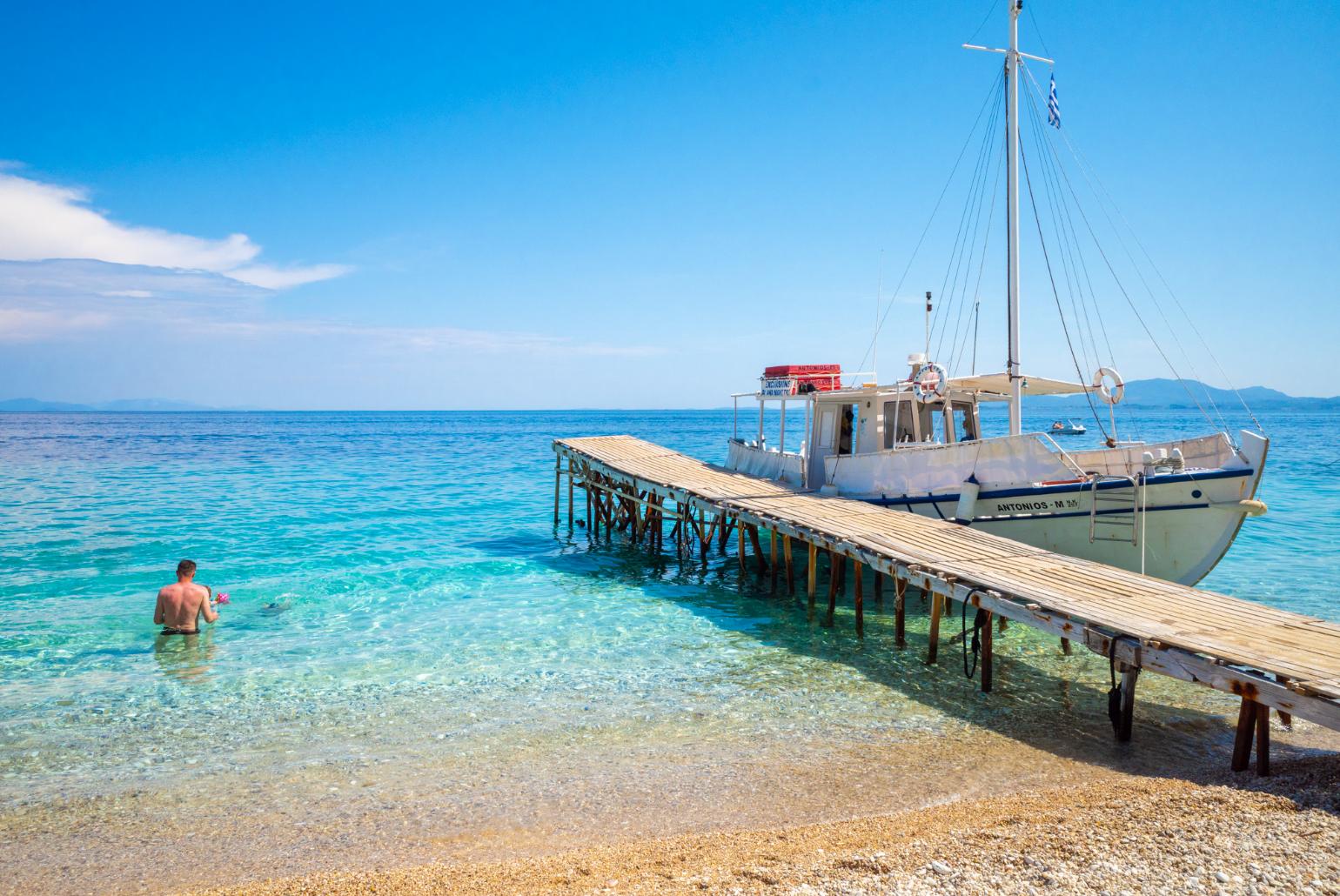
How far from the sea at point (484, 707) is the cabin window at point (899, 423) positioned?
4085 mm

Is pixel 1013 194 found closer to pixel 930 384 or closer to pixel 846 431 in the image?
pixel 930 384

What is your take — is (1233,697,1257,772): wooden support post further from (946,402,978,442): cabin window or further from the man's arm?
the man's arm

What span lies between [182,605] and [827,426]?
12.7 meters

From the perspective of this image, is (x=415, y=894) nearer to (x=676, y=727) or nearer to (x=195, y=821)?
(x=195, y=821)

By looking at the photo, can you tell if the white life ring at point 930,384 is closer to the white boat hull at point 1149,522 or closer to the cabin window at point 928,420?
the cabin window at point 928,420

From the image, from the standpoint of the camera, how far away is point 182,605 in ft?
41.7

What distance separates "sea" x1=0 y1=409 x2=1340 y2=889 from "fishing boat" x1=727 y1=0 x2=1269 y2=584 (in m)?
2.44

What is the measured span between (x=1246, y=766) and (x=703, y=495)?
10.5m

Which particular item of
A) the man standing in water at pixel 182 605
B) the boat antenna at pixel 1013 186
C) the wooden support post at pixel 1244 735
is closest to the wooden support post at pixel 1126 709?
the wooden support post at pixel 1244 735

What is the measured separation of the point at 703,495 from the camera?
16.6m

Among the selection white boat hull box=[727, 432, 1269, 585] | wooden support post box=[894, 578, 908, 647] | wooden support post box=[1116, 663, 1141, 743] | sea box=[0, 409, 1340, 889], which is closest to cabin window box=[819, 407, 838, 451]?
white boat hull box=[727, 432, 1269, 585]

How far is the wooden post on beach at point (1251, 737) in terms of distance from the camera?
23.3 ft

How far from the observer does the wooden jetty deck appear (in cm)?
706

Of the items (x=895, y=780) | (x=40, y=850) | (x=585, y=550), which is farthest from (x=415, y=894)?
(x=585, y=550)
